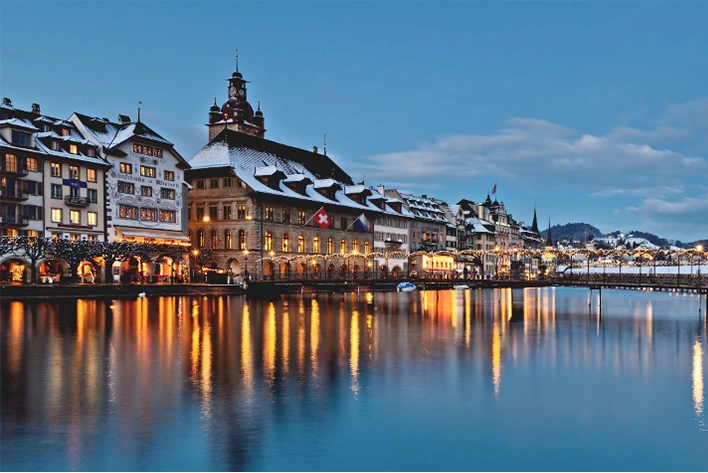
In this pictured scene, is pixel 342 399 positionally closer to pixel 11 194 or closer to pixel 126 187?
pixel 11 194

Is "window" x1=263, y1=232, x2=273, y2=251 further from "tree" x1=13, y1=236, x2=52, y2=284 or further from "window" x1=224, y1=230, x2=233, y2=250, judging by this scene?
"tree" x1=13, y1=236, x2=52, y2=284

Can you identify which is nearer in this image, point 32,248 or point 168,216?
point 32,248

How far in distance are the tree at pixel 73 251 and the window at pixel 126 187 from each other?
37.2 feet

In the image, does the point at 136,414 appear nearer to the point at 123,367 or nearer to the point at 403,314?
the point at 123,367

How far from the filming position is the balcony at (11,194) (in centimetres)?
6669

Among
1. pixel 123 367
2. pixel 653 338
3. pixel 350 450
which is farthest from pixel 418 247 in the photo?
pixel 350 450

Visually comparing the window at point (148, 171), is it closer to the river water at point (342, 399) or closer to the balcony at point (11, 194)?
the balcony at point (11, 194)

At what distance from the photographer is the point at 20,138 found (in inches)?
2714

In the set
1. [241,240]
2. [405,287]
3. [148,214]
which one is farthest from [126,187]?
[405,287]

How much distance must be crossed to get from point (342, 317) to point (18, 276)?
34432mm

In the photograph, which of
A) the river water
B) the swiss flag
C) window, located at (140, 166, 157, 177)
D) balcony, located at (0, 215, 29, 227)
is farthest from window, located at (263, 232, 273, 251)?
the river water

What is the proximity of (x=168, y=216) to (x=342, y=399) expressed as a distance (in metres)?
67.6

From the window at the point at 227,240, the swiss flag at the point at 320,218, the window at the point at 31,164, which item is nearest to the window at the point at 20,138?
the window at the point at 31,164

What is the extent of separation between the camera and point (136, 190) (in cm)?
8156
